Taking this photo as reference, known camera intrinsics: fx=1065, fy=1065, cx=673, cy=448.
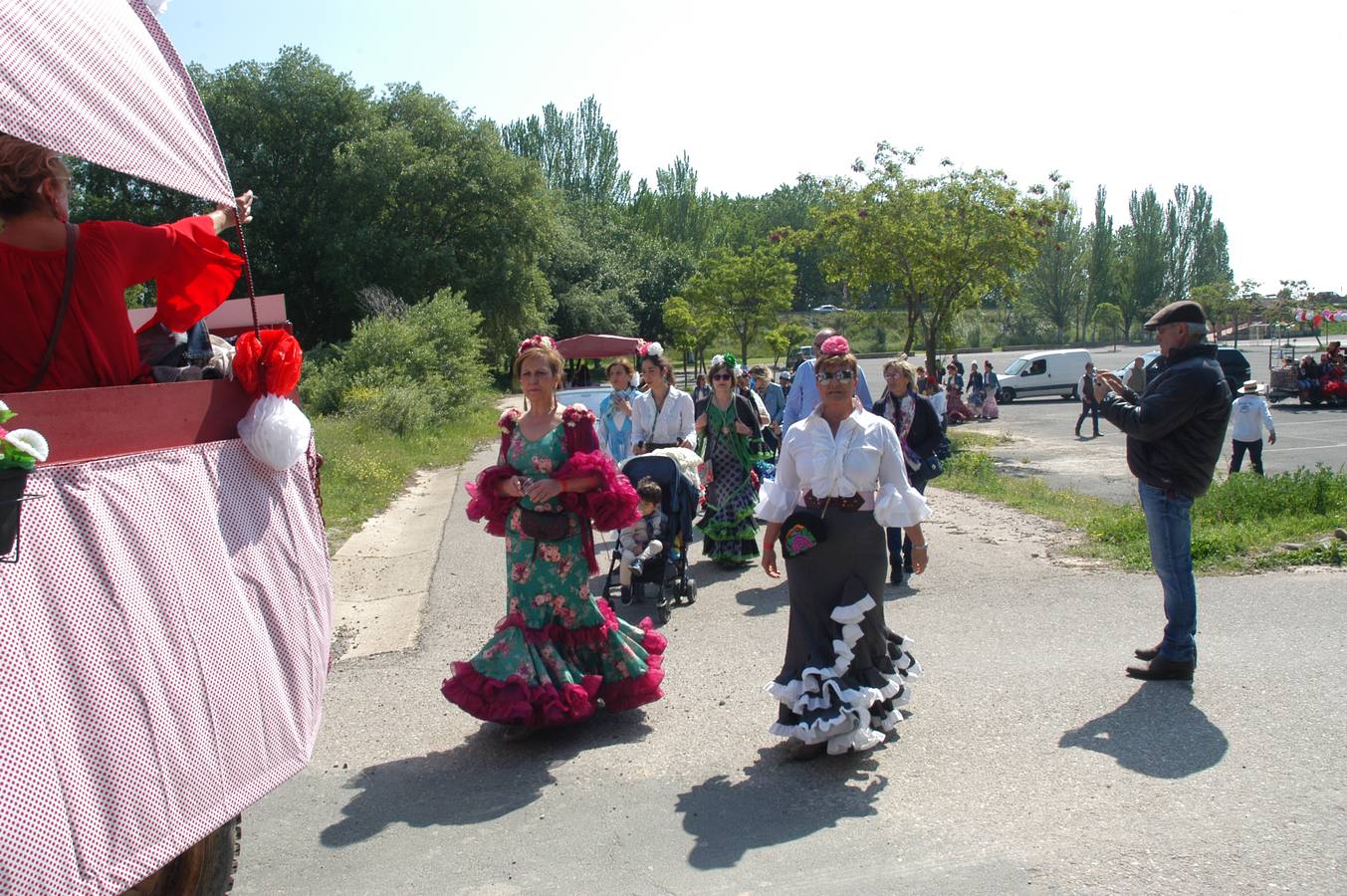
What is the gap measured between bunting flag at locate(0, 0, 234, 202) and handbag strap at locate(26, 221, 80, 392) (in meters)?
0.30

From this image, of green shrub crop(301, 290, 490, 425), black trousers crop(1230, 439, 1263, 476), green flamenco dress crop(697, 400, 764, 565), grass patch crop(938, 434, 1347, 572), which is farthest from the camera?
green shrub crop(301, 290, 490, 425)

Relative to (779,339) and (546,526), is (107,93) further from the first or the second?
(779,339)

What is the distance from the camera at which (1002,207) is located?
65.0 ft

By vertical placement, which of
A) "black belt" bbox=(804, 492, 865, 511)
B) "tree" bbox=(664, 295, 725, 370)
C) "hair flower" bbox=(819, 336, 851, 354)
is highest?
"tree" bbox=(664, 295, 725, 370)

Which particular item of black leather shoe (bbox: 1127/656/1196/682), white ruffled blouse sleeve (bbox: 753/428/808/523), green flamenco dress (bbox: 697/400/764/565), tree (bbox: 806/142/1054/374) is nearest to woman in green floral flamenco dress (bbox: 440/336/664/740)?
white ruffled blouse sleeve (bbox: 753/428/808/523)

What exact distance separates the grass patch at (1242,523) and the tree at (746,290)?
1332 inches

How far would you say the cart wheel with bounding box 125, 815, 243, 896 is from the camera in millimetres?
3014

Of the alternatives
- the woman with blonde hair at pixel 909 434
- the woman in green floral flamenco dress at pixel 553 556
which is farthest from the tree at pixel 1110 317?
the woman in green floral flamenco dress at pixel 553 556

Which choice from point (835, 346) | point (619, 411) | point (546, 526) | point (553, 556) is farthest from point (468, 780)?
point (619, 411)

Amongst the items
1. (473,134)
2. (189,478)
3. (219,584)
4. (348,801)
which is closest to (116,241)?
(189,478)

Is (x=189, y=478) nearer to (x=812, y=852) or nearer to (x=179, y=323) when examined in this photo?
(x=179, y=323)

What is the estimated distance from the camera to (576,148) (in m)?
76.8

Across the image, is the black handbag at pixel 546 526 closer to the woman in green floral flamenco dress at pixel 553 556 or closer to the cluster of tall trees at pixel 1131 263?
the woman in green floral flamenco dress at pixel 553 556

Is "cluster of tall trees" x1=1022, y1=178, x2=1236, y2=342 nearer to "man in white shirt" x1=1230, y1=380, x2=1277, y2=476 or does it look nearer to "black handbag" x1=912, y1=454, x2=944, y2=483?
"man in white shirt" x1=1230, y1=380, x2=1277, y2=476
